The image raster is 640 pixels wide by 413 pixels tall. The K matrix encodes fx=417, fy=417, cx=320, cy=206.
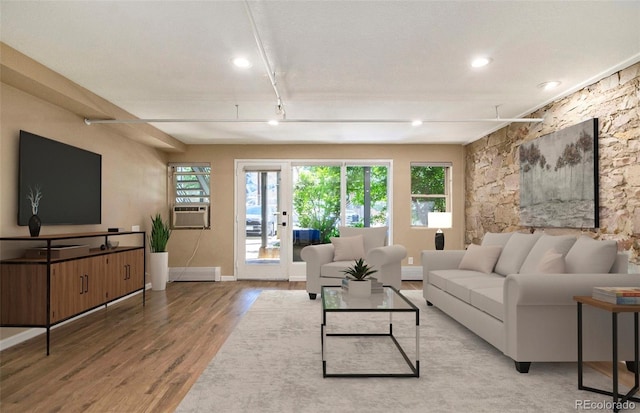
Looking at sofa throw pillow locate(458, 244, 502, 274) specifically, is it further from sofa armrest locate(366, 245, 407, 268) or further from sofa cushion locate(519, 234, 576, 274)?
sofa armrest locate(366, 245, 407, 268)

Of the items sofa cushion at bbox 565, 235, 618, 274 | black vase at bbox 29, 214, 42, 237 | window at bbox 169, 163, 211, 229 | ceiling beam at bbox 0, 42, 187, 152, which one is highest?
ceiling beam at bbox 0, 42, 187, 152

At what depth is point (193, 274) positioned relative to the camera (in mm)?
7320

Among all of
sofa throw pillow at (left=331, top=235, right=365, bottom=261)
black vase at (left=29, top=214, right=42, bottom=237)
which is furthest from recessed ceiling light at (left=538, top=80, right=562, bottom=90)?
black vase at (left=29, top=214, right=42, bottom=237)

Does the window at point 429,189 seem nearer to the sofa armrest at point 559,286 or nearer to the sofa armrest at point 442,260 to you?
the sofa armrest at point 442,260

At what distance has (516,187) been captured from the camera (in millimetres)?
5422

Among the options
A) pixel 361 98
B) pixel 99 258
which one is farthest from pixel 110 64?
pixel 361 98

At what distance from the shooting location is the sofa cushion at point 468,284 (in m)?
3.78

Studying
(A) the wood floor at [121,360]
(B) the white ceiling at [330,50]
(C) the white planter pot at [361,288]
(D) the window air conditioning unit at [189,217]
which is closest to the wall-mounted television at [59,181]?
(B) the white ceiling at [330,50]

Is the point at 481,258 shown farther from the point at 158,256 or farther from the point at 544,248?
the point at 158,256

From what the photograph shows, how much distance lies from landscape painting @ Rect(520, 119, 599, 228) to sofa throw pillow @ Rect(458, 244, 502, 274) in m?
0.68

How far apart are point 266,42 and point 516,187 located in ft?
12.7

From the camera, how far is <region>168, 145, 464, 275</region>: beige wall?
24.3 ft

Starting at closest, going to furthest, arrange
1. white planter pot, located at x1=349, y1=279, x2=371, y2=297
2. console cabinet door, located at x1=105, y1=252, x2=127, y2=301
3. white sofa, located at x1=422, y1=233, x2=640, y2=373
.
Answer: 1. white sofa, located at x1=422, y1=233, x2=640, y2=373
2. white planter pot, located at x1=349, y1=279, x2=371, y2=297
3. console cabinet door, located at x1=105, y1=252, x2=127, y2=301

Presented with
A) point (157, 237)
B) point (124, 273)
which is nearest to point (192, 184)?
point (157, 237)
